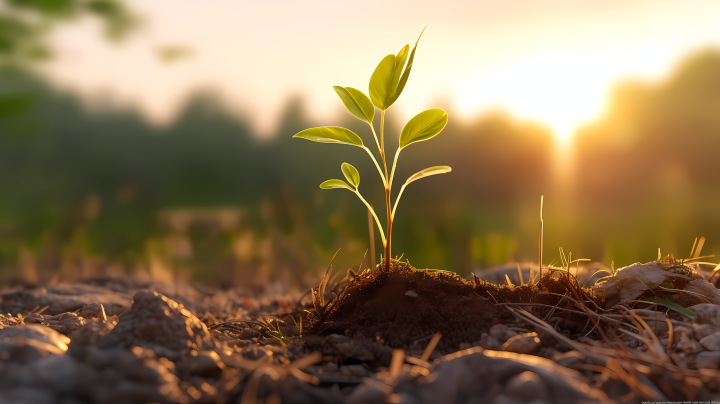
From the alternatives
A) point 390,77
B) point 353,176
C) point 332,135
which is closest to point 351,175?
point 353,176

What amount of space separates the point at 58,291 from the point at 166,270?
1.17m

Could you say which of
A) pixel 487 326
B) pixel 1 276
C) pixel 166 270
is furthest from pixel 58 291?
pixel 487 326

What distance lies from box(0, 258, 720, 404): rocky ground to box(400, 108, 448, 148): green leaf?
1.61ft

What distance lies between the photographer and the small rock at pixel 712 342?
1.05 metres

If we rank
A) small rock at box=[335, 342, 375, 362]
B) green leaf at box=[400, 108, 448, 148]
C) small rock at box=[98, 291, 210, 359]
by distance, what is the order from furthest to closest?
green leaf at box=[400, 108, 448, 148]
small rock at box=[335, 342, 375, 362]
small rock at box=[98, 291, 210, 359]

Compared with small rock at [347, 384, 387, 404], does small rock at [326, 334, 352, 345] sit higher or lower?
lower

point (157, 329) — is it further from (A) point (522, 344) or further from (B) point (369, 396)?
(A) point (522, 344)

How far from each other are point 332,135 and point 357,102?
148mm

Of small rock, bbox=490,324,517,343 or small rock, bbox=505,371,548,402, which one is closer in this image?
small rock, bbox=505,371,548,402

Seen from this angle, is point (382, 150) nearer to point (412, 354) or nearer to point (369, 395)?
point (412, 354)

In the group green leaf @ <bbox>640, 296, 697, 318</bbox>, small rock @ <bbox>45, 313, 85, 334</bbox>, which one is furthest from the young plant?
small rock @ <bbox>45, 313, 85, 334</bbox>

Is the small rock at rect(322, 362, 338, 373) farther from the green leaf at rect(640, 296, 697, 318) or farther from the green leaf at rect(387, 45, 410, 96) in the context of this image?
the green leaf at rect(640, 296, 697, 318)

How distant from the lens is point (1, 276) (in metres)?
3.27

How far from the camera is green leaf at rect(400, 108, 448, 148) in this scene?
147cm
